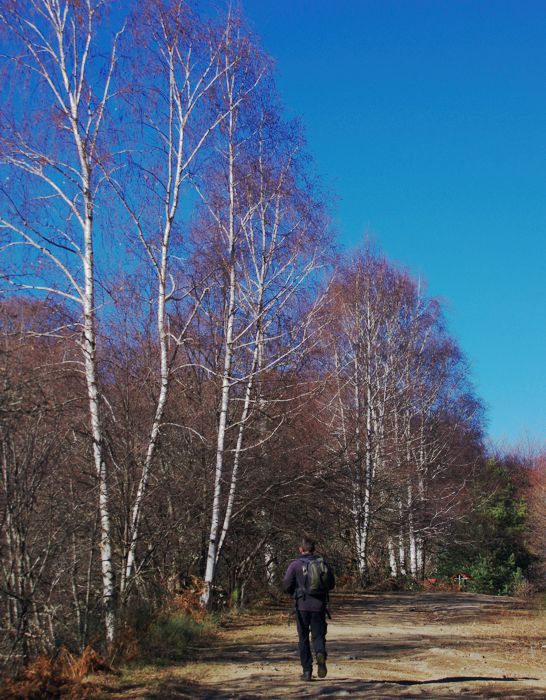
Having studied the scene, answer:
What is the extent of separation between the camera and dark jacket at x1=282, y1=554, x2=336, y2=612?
324 inches

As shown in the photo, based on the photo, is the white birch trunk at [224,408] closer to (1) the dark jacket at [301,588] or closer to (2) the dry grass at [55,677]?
(1) the dark jacket at [301,588]

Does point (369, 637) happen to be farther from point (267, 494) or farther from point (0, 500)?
point (0, 500)

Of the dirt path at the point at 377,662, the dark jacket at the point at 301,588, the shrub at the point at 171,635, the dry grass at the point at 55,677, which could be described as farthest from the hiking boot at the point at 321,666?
the shrub at the point at 171,635

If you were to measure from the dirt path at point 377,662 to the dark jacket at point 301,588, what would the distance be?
0.72 metres

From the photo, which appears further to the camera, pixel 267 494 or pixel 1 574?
pixel 267 494

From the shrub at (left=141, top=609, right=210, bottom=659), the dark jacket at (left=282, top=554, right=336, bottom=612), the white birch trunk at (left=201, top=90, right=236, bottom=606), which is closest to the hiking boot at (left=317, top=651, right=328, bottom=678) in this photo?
the dark jacket at (left=282, top=554, right=336, bottom=612)

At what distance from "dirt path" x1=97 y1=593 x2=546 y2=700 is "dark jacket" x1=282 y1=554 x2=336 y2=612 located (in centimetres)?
72

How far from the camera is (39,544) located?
833cm

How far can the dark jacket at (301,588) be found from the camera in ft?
27.0

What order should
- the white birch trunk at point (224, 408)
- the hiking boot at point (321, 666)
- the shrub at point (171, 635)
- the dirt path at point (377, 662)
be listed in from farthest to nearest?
the white birch trunk at point (224, 408)
the shrub at point (171, 635)
the hiking boot at point (321, 666)
the dirt path at point (377, 662)

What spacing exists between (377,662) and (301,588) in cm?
186

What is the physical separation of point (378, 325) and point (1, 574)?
19362 mm

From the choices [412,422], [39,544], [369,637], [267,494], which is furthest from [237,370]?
[412,422]

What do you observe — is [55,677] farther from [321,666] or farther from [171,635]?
[171,635]
